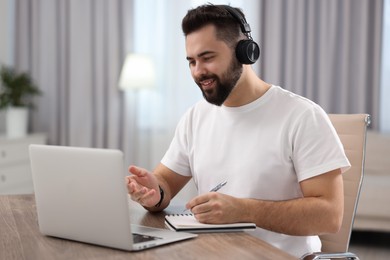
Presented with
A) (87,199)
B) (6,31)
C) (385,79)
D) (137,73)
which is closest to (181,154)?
(87,199)

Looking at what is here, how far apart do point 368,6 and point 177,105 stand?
1.57m

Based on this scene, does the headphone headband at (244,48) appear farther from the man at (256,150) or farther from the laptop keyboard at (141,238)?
the laptop keyboard at (141,238)

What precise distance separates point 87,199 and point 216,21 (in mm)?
771

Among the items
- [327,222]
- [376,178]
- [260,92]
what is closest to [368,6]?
[376,178]

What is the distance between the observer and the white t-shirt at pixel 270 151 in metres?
1.76

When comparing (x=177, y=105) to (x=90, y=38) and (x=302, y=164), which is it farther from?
(x=302, y=164)

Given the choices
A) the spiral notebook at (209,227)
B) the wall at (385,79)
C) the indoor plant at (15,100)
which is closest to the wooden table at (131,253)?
the spiral notebook at (209,227)

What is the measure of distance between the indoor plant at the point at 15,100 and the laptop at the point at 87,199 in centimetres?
324

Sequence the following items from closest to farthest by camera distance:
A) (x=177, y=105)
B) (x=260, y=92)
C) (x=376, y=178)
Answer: (x=260, y=92) → (x=376, y=178) → (x=177, y=105)

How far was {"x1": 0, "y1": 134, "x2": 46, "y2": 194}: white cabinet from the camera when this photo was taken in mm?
4273

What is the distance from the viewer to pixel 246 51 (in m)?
1.89

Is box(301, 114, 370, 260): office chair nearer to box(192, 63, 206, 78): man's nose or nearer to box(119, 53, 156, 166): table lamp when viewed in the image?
box(192, 63, 206, 78): man's nose

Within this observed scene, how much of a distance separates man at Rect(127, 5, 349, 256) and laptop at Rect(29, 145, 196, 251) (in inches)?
12.0

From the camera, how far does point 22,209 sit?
183cm
